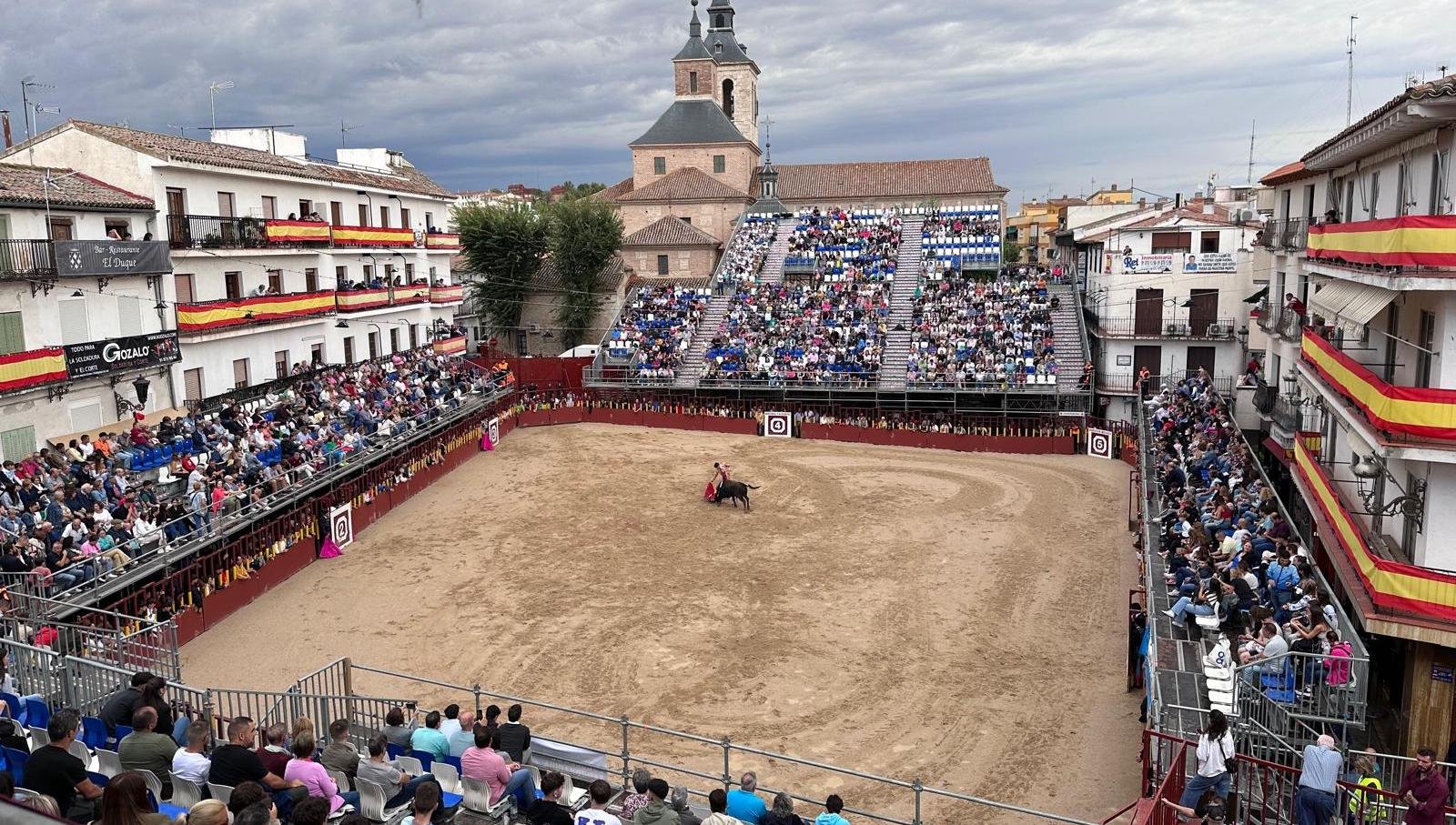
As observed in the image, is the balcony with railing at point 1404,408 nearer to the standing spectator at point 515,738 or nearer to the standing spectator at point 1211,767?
the standing spectator at point 1211,767

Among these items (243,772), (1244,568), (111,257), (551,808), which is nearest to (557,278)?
(111,257)

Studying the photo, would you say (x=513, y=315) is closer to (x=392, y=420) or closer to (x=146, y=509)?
(x=392, y=420)

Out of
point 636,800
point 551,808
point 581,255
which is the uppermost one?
point 581,255

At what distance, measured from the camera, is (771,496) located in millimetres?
31594

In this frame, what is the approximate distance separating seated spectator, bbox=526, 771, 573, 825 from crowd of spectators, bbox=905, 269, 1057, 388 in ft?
108

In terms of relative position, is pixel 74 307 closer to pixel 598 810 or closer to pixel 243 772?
pixel 243 772

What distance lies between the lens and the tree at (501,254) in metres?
54.7

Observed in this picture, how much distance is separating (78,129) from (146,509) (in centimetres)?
1370

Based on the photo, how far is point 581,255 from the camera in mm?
54094

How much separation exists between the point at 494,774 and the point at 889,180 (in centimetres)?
6549

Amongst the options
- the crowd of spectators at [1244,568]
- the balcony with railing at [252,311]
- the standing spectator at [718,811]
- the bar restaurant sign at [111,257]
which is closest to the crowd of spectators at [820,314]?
the balcony with railing at [252,311]

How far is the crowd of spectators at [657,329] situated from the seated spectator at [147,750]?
34.3m

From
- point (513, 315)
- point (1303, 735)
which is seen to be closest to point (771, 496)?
point (1303, 735)

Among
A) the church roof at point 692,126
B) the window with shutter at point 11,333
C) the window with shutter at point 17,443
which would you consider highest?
the church roof at point 692,126
